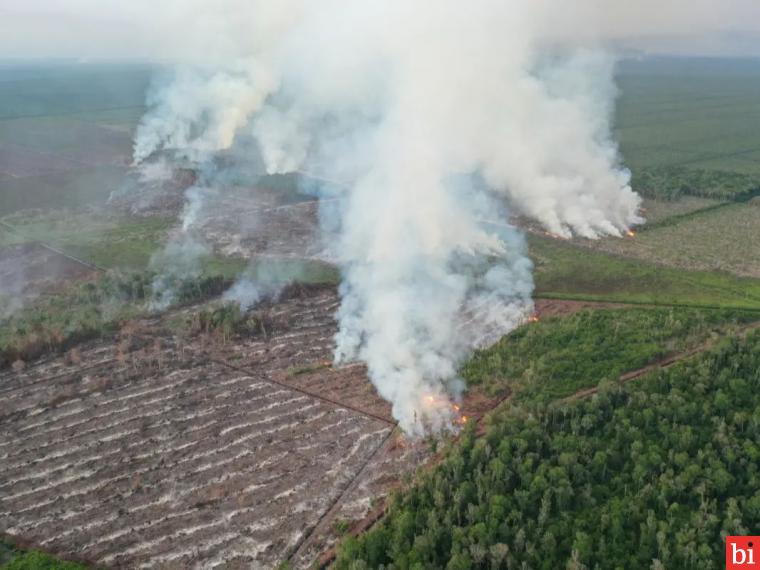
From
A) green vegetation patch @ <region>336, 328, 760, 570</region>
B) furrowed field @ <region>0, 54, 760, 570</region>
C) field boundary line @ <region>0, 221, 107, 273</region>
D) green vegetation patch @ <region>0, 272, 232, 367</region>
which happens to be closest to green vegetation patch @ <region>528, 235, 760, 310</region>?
furrowed field @ <region>0, 54, 760, 570</region>

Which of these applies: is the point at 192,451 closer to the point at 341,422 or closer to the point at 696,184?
the point at 341,422

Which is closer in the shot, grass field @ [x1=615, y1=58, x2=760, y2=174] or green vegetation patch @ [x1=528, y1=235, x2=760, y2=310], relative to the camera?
green vegetation patch @ [x1=528, y1=235, x2=760, y2=310]

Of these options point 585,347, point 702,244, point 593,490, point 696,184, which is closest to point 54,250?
point 585,347

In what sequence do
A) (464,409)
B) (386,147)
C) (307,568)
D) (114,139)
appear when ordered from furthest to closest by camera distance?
(114,139) → (386,147) → (464,409) → (307,568)

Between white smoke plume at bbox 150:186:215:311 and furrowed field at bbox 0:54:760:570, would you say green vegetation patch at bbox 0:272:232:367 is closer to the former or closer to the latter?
furrowed field at bbox 0:54:760:570

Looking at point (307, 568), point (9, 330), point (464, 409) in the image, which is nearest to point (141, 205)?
point (9, 330)

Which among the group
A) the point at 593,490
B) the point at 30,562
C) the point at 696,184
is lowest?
the point at 30,562

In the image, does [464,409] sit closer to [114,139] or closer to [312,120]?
[312,120]
